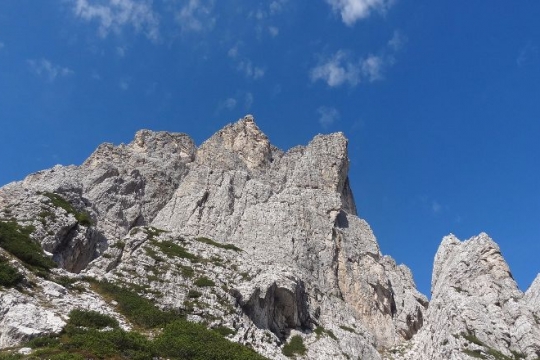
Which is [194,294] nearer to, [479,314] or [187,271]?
[187,271]

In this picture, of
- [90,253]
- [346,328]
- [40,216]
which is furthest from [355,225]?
[40,216]

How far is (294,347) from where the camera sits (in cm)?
5622

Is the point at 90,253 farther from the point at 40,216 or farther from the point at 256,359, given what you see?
the point at 256,359

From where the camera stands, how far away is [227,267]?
6138 cm

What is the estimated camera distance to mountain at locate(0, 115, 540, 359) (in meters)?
36.7

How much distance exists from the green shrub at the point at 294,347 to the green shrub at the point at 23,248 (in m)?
26.9

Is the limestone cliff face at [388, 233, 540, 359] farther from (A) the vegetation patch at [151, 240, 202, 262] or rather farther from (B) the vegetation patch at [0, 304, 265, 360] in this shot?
(B) the vegetation patch at [0, 304, 265, 360]

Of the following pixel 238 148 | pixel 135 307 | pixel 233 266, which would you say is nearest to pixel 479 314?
pixel 233 266

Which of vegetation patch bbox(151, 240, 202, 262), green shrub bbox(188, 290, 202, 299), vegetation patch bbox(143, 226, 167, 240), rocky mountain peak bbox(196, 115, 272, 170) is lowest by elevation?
green shrub bbox(188, 290, 202, 299)

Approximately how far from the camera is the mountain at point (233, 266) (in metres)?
36.7

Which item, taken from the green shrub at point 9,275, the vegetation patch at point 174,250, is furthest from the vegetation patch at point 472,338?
the green shrub at point 9,275

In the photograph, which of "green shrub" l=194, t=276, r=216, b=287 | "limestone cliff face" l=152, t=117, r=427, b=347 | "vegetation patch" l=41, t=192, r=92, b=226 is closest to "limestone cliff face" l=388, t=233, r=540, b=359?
"limestone cliff face" l=152, t=117, r=427, b=347

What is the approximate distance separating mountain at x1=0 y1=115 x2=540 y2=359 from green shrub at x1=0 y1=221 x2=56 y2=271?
18 cm

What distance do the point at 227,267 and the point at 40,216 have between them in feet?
74.3
